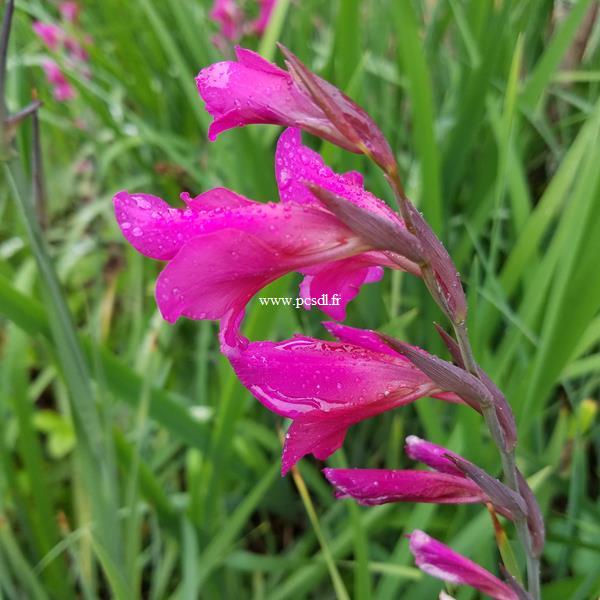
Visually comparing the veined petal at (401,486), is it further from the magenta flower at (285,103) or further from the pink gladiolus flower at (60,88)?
the pink gladiolus flower at (60,88)

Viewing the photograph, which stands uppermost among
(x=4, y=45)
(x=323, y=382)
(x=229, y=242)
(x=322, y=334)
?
(x=4, y=45)

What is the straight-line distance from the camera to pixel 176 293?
0.35 meters

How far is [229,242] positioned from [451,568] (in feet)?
0.76

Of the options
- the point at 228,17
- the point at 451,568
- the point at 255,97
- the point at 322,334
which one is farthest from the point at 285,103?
the point at 228,17

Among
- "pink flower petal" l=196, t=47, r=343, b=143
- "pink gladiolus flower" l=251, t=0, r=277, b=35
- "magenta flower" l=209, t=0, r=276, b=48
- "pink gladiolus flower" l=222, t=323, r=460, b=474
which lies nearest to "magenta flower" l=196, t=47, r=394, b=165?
"pink flower petal" l=196, t=47, r=343, b=143

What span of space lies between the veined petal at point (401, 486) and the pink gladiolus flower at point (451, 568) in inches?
0.9

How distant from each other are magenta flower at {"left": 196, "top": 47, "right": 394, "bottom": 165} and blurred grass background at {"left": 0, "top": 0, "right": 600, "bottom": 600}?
291 mm

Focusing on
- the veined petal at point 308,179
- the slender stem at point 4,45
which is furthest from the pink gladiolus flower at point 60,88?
the veined petal at point 308,179

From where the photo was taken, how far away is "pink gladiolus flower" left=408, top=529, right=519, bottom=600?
0.41 meters

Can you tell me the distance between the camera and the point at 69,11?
1.95 m

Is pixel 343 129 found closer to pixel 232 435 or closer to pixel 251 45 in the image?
pixel 232 435

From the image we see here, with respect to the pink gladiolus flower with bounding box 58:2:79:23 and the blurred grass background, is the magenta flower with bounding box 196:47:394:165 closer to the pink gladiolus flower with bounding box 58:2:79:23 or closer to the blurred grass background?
the blurred grass background

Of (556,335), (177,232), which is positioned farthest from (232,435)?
(177,232)

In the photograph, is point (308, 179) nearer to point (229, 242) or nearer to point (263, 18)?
point (229, 242)
